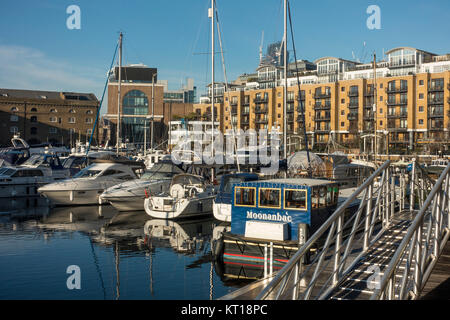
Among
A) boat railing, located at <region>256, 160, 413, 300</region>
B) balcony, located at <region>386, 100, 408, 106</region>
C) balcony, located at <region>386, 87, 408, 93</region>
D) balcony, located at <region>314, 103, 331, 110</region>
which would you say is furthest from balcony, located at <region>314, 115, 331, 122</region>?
boat railing, located at <region>256, 160, 413, 300</region>

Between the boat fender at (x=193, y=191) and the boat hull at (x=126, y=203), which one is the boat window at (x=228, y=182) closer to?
the boat fender at (x=193, y=191)

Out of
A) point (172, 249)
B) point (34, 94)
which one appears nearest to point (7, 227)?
point (172, 249)

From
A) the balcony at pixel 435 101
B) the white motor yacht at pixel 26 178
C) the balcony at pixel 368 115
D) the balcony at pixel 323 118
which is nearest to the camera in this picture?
the white motor yacht at pixel 26 178

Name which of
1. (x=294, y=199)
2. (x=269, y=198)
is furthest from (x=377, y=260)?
(x=269, y=198)

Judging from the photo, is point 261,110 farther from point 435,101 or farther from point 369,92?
point 435,101

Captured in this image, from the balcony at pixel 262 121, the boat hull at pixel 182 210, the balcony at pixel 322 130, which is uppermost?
the balcony at pixel 262 121

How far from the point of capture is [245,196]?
14.3m

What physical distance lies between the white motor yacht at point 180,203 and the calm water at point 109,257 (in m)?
0.57

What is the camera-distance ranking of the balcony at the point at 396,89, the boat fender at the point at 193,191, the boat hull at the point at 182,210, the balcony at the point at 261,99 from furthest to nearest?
the balcony at the point at 261,99
the balcony at the point at 396,89
the boat fender at the point at 193,191
the boat hull at the point at 182,210

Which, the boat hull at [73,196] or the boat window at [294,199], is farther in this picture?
the boat hull at [73,196]

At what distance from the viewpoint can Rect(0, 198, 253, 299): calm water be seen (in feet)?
41.3

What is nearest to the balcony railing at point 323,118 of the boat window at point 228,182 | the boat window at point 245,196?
the boat window at point 228,182

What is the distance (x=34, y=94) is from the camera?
3504 inches

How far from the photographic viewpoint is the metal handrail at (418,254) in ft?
19.0
